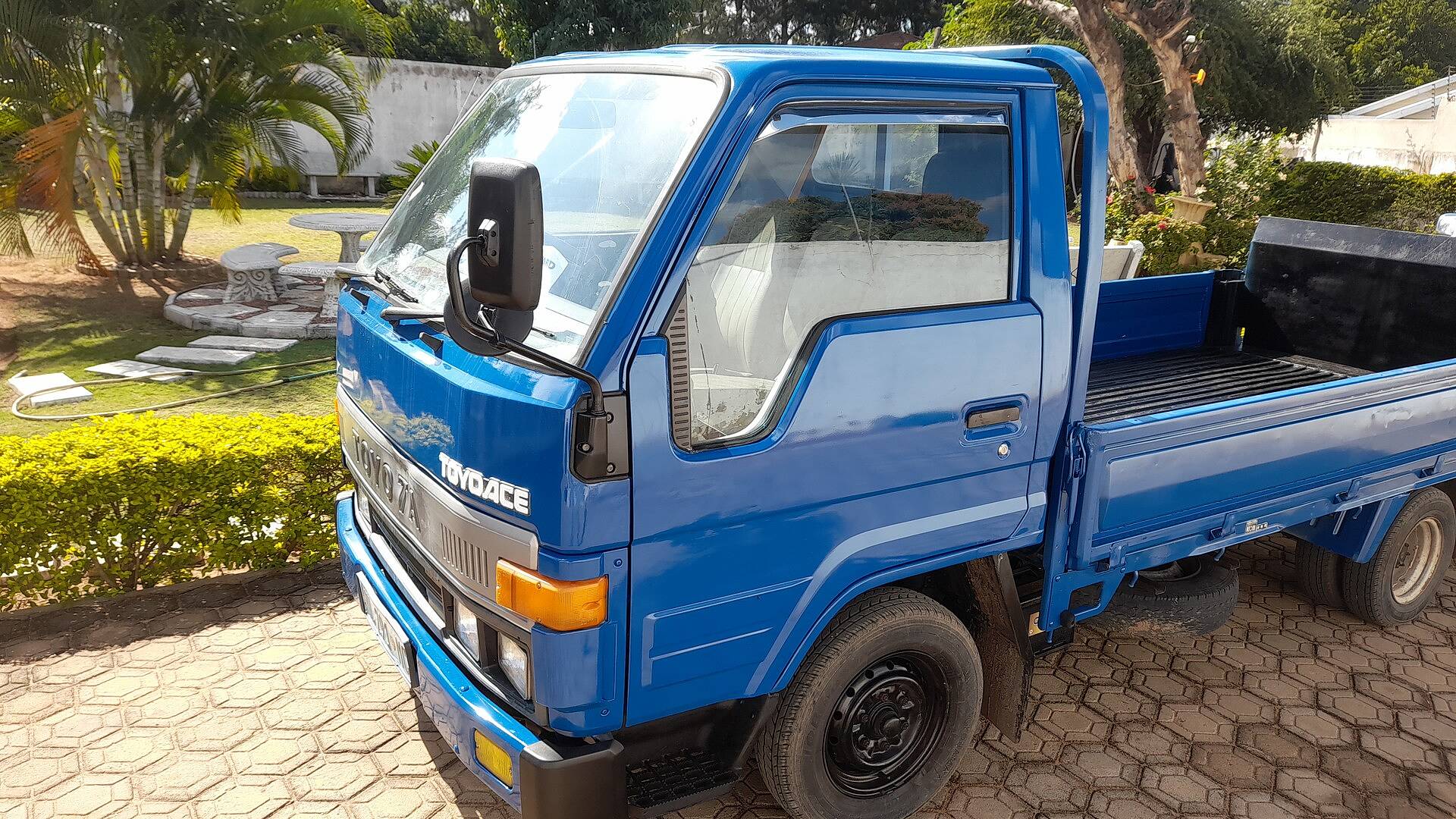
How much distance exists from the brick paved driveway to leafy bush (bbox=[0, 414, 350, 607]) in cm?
17

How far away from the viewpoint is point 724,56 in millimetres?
2635

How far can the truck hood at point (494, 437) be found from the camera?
2293 millimetres

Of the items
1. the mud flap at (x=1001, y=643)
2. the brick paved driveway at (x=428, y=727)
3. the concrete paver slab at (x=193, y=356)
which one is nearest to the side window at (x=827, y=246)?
the mud flap at (x=1001, y=643)

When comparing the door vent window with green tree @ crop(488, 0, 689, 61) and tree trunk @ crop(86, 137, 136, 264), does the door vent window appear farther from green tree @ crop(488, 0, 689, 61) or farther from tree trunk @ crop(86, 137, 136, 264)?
green tree @ crop(488, 0, 689, 61)

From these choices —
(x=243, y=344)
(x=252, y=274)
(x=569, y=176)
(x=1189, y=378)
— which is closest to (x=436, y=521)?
(x=569, y=176)

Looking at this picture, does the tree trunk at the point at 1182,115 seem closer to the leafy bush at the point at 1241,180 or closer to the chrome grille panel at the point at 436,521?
the leafy bush at the point at 1241,180

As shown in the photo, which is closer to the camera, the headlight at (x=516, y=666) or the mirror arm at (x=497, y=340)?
the mirror arm at (x=497, y=340)

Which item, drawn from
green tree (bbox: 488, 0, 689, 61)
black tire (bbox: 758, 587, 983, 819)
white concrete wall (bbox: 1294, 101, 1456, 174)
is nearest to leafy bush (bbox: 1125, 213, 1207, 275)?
black tire (bbox: 758, 587, 983, 819)

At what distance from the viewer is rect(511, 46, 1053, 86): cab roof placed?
2.54 m

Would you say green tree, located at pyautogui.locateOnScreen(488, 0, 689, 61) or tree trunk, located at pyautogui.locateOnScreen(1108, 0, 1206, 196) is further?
green tree, located at pyautogui.locateOnScreen(488, 0, 689, 61)

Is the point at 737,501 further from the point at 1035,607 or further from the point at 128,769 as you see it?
the point at 128,769

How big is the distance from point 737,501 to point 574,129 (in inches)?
48.0

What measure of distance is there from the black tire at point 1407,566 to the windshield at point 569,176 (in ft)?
12.3

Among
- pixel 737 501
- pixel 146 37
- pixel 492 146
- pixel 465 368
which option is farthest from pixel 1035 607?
pixel 146 37
